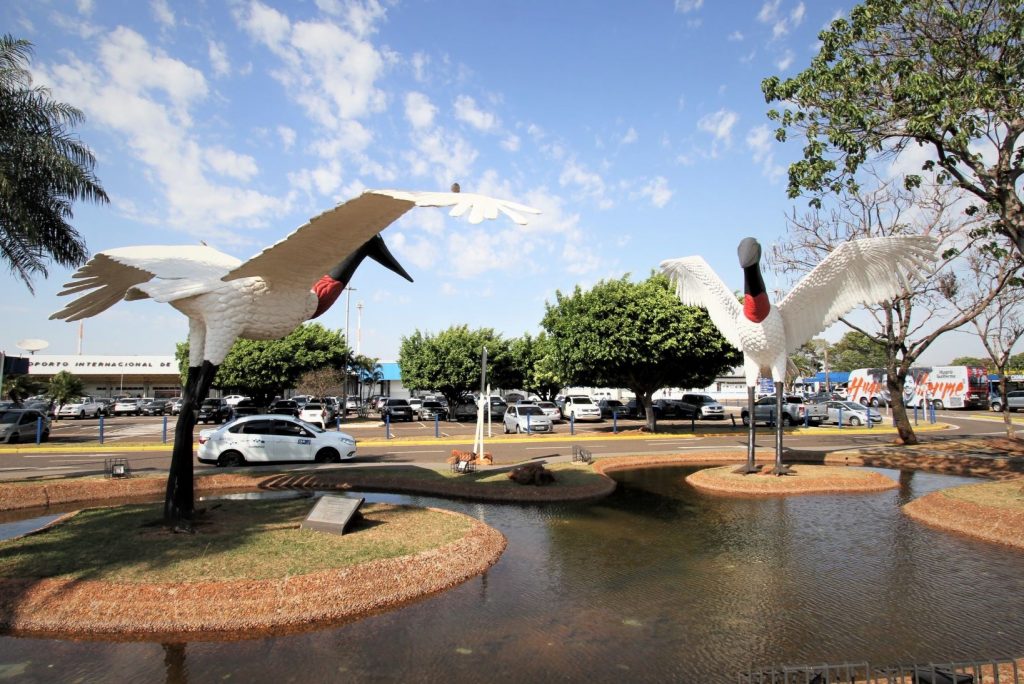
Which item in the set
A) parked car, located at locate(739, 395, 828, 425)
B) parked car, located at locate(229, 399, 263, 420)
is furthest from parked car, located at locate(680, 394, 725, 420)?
parked car, located at locate(229, 399, 263, 420)

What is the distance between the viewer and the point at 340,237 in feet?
24.1

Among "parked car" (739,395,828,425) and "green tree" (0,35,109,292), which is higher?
"green tree" (0,35,109,292)

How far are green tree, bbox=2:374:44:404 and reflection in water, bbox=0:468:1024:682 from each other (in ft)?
160

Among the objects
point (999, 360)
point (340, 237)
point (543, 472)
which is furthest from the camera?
point (999, 360)

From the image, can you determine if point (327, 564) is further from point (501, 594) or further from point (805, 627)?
→ point (805, 627)

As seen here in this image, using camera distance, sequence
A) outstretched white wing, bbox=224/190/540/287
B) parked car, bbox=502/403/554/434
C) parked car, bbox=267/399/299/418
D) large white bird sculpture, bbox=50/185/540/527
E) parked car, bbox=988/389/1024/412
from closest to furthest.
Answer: outstretched white wing, bbox=224/190/540/287
large white bird sculpture, bbox=50/185/540/527
parked car, bbox=502/403/554/434
parked car, bbox=267/399/299/418
parked car, bbox=988/389/1024/412

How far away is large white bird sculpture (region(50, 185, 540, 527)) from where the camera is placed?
7.30 meters

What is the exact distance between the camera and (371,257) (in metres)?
9.58

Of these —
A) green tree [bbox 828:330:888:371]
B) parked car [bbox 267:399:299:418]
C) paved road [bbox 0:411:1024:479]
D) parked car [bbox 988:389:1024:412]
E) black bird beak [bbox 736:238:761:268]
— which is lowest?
paved road [bbox 0:411:1024:479]

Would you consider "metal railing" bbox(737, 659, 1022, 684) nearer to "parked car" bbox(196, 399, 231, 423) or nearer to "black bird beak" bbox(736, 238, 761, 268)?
"black bird beak" bbox(736, 238, 761, 268)

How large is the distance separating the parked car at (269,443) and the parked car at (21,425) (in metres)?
11.6

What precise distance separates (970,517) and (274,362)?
3382cm

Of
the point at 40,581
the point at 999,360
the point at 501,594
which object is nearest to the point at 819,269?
the point at 501,594

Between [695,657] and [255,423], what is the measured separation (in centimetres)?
1384
